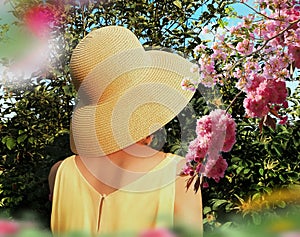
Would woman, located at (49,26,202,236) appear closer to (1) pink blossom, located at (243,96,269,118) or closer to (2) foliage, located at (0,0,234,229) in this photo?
(1) pink blossom, located at (243,96,269,118)

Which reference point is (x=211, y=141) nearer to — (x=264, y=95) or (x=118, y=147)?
(x=264, y=95)

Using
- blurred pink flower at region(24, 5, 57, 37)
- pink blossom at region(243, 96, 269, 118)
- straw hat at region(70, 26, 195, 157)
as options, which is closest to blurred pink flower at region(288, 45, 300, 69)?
pink blossom at region(243, 96, 269, 118)

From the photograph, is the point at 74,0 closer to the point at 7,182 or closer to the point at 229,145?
the point at 7,182

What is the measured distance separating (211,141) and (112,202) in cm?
75

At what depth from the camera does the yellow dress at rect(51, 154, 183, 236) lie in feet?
5.24

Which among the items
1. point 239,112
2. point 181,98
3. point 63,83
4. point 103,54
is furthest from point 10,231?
point 63,83

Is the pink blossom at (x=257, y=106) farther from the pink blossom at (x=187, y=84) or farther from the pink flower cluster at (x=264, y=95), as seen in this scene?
the pink blossom at (x=187, y=84)

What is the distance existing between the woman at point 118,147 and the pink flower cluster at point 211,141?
0.39m

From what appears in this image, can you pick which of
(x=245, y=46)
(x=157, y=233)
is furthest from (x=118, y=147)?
(x=157, y=233)

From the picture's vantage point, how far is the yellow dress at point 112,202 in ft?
5.24

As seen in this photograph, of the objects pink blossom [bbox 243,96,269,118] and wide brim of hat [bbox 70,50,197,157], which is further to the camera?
pink blossom [bbox 243,96,269,118]

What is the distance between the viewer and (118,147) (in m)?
1.69

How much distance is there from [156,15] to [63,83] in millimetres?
782

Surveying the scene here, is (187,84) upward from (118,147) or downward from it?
upward
